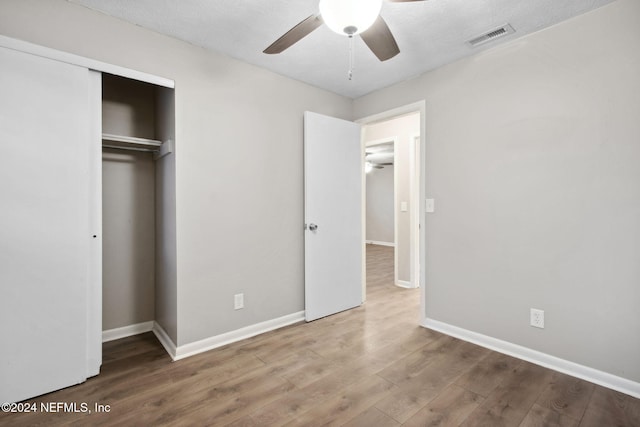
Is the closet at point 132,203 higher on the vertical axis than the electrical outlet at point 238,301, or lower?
higher

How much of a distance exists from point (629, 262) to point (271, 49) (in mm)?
2594

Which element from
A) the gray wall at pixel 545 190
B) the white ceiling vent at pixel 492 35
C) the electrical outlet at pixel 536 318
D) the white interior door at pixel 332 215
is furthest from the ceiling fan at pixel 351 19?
the electrical outlet at pixel 536 318

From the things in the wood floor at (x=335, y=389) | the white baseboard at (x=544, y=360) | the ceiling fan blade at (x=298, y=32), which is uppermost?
the ceiling fan blade at (x=298, y=32)

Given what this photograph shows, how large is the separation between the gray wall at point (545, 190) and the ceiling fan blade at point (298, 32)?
1.63 meters

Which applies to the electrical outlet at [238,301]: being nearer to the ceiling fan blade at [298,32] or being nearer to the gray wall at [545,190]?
the gray wall at [545,190]

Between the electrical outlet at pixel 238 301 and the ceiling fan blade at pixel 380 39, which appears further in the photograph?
the electrical outlet at pixel 238 301

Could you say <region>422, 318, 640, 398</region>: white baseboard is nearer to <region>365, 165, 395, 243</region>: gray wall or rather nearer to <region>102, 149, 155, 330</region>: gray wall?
<region>102, 149, 155, 330</region>: gray wall

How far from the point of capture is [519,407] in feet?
5.90

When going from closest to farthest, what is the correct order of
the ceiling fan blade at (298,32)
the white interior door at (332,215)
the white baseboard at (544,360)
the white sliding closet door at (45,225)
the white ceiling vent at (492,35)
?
the ceiling fan blade at (298,32) < the white sliding closet door at (45,225) < the white baseboard at (544,360) < the white ceiling vent at (492,35) < the white interior door at (332,215)

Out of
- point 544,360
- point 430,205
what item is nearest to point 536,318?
point 544,360

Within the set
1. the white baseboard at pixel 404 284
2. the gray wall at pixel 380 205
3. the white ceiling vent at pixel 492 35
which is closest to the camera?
the white ceiling vent at pixel 492 35

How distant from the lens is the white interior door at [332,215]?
10.3 feet

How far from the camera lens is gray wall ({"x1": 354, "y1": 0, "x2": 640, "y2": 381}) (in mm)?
1959

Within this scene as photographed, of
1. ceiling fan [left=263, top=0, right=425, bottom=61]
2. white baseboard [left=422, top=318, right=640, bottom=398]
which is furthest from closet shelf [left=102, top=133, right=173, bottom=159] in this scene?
white baseboard [left=422, top=318, right=640, bottom=398]
